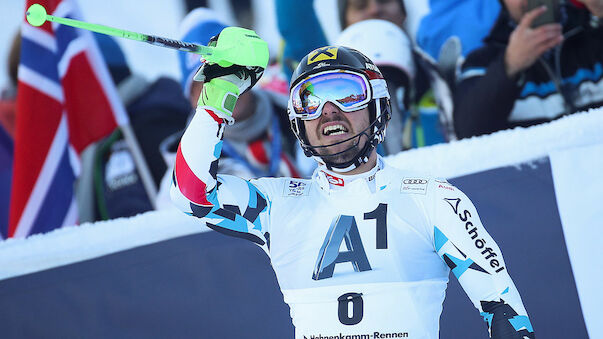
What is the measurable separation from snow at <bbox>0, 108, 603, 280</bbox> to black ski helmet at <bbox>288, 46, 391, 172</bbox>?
541 mm

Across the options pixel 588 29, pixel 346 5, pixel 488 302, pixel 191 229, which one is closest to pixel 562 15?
pixel 588 29

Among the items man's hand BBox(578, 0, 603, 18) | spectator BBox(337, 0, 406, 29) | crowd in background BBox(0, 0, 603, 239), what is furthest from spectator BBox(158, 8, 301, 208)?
man's hand BBox(578, 0, 603, 18)

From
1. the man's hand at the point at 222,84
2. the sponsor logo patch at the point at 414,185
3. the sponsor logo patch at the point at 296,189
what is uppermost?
the man's hand at the point at 222,84

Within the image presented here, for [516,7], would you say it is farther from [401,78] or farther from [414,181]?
[414,181]

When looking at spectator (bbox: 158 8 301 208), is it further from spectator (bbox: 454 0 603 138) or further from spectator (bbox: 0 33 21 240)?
spectator (bbox: 0 33 21 240)

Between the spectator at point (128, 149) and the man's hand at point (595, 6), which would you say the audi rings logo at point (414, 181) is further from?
the spectator at point (128, 149)

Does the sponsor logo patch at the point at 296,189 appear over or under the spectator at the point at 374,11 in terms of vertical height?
under

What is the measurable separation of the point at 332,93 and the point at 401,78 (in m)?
1.48

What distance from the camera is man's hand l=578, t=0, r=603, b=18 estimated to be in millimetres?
3689

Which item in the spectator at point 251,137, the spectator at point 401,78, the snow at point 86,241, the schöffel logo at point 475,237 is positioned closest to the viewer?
the schöffel logo at point 475,237

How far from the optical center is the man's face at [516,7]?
12.6 ft

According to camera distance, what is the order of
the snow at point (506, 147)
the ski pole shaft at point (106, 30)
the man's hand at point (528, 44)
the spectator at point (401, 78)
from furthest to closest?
the spectator at point (401, 78)
the man's hand at point (528, 44)
the snow at point (506, 147)
the ski pole shaft at point (106, 30)

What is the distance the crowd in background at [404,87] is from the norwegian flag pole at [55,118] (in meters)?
0.25

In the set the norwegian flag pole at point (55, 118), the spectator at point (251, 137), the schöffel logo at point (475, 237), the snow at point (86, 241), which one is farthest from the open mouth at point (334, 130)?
the norwegian flag pole at point (55, 118)
